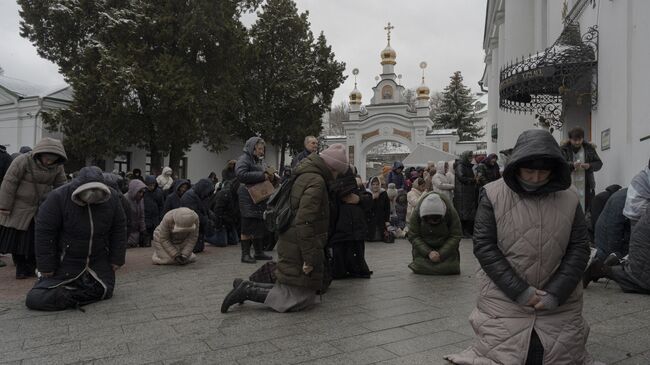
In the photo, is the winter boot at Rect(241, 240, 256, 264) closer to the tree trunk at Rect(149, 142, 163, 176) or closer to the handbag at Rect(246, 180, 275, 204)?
the handbag at Rect(246, 180, 275, 204)

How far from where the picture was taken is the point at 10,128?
942 inches

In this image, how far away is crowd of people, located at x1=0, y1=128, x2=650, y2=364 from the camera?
10.7ft

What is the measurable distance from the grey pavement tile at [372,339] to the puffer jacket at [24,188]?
4789 mm

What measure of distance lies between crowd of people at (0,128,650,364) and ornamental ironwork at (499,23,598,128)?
7.76 feet

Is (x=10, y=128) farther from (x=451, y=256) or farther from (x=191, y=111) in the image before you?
(x=451, y=256)

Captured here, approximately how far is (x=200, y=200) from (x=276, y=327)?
6.17 metres

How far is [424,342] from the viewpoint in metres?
4.14

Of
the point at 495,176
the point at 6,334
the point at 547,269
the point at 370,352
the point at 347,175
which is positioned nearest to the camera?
the point at 547,269

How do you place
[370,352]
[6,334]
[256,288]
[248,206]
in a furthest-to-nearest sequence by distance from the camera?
[248,206] → [256,288] → [6,334] → [370,352]

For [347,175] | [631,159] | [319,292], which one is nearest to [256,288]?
[319,292]

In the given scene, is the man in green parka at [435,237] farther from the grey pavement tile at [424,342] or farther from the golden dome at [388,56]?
the golden dome at [388,56]

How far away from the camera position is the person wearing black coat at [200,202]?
33.0 feet

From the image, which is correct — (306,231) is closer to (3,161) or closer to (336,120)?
(3,161)

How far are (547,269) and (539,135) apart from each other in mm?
872
